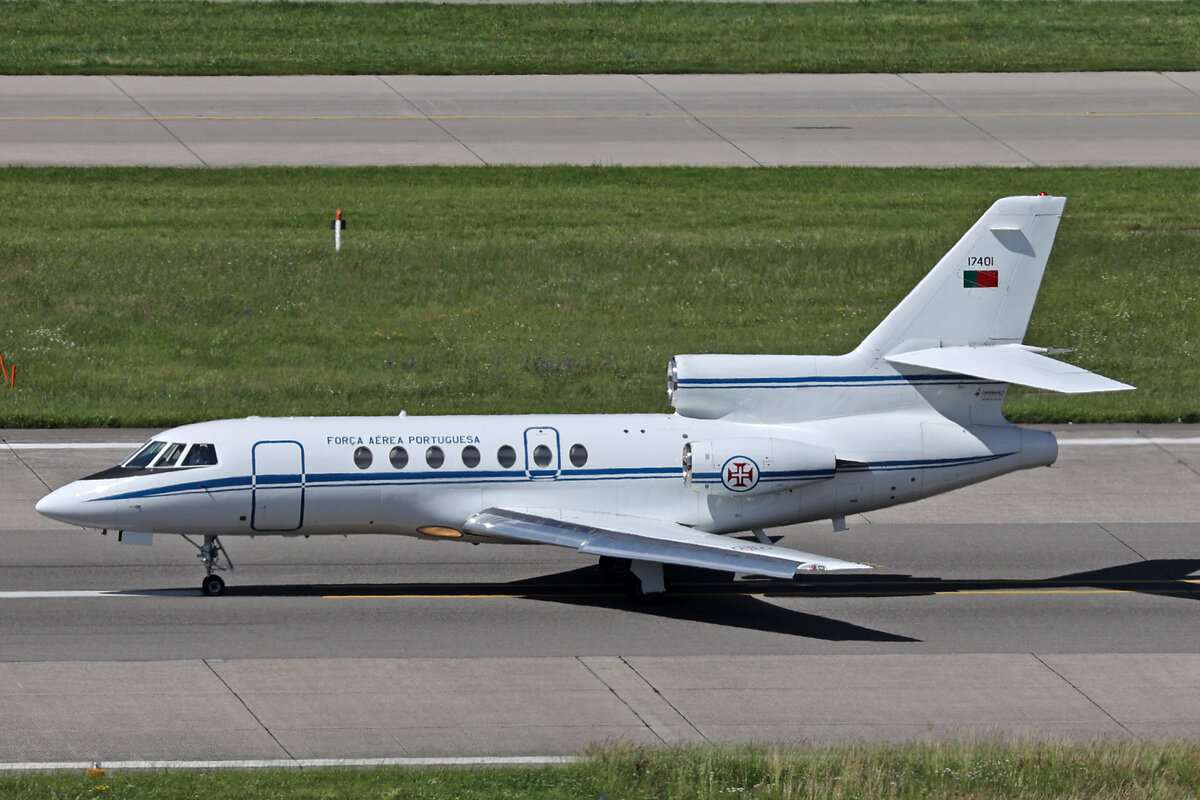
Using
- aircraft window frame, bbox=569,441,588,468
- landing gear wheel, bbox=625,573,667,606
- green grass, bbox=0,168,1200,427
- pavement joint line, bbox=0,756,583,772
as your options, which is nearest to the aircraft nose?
pavement joint line, bbox=0,756,583,772

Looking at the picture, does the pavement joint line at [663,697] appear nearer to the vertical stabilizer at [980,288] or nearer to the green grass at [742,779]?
the green grass at [742,779]

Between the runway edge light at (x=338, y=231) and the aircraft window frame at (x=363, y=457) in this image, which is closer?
the aircraft window frame at (x=363, y=457)

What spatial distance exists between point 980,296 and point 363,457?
394 inches

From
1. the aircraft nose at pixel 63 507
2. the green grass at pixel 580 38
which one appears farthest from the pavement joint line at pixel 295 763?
the green grass at pixel 580 38

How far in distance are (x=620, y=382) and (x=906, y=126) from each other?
16888 mm

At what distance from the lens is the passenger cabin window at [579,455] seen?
A: 26984 millimetres

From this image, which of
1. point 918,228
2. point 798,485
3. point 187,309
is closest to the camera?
point 798,485

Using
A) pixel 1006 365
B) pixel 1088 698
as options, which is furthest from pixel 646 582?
pixel 1088 698

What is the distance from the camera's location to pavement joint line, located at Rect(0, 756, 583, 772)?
2058cm

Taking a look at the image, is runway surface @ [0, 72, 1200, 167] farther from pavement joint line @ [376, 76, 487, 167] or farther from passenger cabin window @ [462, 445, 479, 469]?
passenger cabin window @ [462, 445, 479, 469]

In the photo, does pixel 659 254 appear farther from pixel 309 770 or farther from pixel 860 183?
pixel 309 770

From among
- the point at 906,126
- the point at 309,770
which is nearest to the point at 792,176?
the point at 906,126

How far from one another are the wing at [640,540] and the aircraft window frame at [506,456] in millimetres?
716

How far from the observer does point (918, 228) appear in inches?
1764
